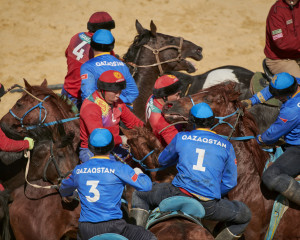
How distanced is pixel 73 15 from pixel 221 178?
11.4m

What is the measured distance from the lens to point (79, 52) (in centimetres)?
786

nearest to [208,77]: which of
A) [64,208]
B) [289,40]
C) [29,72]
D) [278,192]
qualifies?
[289,40]

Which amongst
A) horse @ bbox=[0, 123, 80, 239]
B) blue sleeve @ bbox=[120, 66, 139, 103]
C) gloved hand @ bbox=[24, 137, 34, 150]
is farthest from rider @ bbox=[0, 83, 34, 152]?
blue sleeve @ bbox=[120, 66, 139, 103]

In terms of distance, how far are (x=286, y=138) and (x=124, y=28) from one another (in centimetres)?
973

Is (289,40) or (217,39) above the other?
(289,40)

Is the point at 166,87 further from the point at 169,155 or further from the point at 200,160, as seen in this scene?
the point at 200,160

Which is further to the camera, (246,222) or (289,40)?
(289,40)

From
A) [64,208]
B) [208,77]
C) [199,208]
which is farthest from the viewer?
[208,77]

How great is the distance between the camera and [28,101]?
6949mm

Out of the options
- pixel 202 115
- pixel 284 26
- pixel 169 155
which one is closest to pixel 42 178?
pixel 169 155

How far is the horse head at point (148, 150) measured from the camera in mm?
6629

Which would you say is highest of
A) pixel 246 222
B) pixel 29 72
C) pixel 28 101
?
pixel 28 101

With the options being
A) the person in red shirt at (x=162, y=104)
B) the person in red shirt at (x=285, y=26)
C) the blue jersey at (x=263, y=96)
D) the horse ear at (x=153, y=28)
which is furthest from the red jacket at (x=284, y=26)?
the person in red shirt at (x=162, y=104)

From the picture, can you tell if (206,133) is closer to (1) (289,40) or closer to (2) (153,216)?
(2) (153,216)
